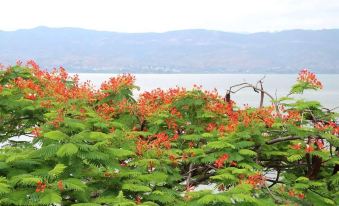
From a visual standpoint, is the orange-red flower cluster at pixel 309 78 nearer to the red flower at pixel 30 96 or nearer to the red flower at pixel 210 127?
the red flower at pixel 210 127

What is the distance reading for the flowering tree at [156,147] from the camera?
320 inches

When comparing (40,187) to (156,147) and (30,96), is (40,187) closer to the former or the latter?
(156,147)

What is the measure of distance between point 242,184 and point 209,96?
4.40m

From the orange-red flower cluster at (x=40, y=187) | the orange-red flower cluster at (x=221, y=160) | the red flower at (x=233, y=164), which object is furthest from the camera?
the red flower at (x=233, y=164)

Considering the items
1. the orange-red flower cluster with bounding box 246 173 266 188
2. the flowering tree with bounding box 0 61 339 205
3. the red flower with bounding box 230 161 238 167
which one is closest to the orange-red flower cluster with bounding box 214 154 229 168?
the flowering tree with bounding box 0 61 339 205

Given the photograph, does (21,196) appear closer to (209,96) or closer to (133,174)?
(133,174)

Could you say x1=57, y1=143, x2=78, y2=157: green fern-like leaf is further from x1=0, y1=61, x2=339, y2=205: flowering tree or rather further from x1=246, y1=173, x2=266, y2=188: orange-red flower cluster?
x1=246, y1=173, x2=266, y2=188: orange-red flower cluster

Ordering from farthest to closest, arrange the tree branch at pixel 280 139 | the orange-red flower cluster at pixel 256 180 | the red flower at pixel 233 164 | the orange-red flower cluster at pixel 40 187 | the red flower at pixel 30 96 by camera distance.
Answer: the red flower at pixel 30 96
the tree branch at pixel 280 139
the red flower at pixel 233 164
the orange-red flower cluster at pixel 256 180
the orange-red flower cluster at pixel 40 187

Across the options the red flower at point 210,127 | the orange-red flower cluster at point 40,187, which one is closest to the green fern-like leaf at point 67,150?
the orange-red flower cluster at point 40,187

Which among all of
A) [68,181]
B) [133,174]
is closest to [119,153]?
[133,174]

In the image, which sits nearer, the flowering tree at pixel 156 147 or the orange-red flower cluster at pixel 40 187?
the orange-red flower cluster at pixel 40 187

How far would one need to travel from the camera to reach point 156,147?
9.80 metres

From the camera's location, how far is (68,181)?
306 inches

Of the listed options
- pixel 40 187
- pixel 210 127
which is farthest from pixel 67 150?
pixel 210 127
